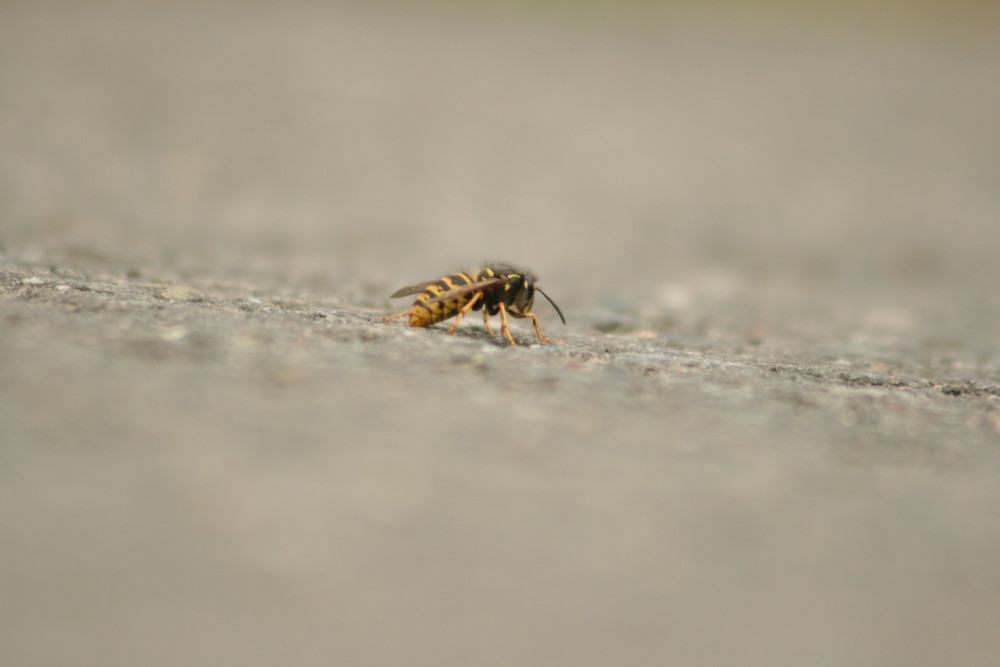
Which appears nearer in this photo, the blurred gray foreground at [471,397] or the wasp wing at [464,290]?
the blurred gray foreground at [471,397]

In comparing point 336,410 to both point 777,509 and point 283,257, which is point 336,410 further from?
point 283,257

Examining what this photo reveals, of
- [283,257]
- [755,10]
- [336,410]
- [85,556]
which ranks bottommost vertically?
[85,556]

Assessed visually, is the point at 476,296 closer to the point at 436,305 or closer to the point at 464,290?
the point at 464,290

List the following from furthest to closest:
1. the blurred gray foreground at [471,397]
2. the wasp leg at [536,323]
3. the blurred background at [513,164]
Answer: the blurred background at [513,164], the wasp leg at [536,323], the blurred gray foreground at [471,397]

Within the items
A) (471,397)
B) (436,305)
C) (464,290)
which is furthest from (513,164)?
(471,397)

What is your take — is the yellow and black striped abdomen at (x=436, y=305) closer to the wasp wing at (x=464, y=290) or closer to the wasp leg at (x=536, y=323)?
the wasp wing at (x=464, y=290)

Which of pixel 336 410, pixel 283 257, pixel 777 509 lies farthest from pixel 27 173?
pixel 777 509

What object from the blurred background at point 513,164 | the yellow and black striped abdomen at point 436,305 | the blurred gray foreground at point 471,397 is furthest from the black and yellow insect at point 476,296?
the blurred background at point 513,164
